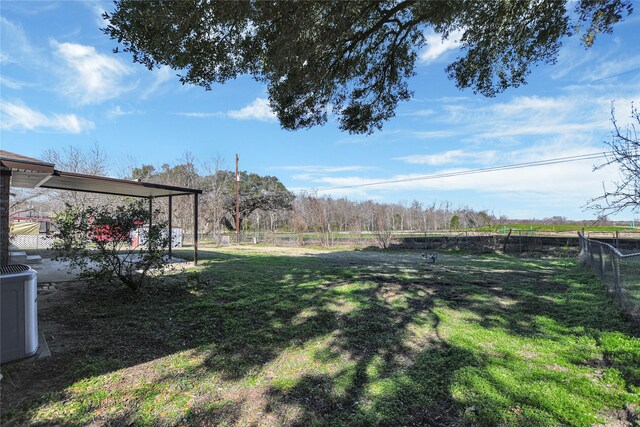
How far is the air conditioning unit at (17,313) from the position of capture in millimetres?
2664

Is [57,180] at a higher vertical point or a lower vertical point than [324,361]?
higher

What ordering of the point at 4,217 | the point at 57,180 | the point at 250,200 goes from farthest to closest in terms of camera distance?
the point at 250,200 → the point at 57,180 → the point at 4,217

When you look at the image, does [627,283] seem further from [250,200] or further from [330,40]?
[250,200]

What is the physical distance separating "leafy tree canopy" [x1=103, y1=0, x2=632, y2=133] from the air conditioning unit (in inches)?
117

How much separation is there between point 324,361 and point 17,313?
8.98ft

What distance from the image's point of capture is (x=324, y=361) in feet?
10.9

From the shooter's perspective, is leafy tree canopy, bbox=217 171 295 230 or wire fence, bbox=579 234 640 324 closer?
wire fence, bbox=579 234 640 324

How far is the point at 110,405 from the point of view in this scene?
2.43m

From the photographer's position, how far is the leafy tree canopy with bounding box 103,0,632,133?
13.1 ft

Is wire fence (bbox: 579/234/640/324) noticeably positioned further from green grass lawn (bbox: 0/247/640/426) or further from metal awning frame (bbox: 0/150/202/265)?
metal awning frame (bbox: 0/150/202/265)

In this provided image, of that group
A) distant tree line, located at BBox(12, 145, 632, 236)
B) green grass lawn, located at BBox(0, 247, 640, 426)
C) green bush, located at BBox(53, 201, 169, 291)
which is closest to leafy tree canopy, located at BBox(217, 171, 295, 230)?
distant tree line, located at BBox(12, 145, 632, 236)

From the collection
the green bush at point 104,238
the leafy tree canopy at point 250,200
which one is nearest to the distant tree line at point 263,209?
the leafy tree canopy at point 250,200

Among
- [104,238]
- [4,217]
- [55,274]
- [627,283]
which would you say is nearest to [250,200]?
[55,274]

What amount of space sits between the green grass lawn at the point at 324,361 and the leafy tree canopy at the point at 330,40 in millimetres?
3582
